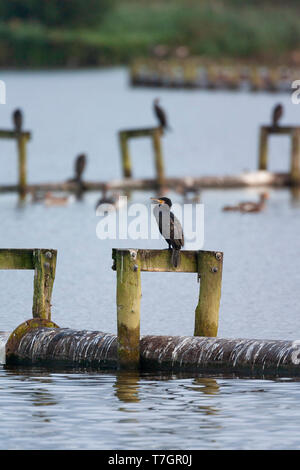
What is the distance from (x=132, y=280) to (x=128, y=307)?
0.29 meters

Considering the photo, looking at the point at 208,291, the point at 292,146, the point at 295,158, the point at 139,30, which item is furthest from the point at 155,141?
the point at 139,30

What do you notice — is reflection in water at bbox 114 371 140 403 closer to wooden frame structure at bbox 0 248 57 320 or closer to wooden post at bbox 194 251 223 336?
wooden post at bbox 194 251 223 336

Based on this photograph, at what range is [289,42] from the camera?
83438 mm

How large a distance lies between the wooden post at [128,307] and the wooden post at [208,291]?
2.11 ft

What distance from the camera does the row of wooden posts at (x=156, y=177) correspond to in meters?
28.9

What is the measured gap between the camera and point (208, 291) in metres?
14.0

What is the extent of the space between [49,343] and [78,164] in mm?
15350

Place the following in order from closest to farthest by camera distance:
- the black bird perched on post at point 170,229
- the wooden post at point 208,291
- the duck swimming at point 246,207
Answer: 1. the black bird perched on post at point 170,229
2. the wooden post at point 208,291
3. the duck swimming at point 246,207

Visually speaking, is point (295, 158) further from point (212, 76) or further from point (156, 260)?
point (212, 76)

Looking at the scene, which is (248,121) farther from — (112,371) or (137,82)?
(112,371)

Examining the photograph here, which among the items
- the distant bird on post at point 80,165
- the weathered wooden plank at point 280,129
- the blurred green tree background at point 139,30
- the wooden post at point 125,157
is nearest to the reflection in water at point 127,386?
the distant bird on post at point 80,165

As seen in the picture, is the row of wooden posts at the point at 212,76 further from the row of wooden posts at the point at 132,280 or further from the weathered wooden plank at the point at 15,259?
the weathered wooden plank at the point at 15,259

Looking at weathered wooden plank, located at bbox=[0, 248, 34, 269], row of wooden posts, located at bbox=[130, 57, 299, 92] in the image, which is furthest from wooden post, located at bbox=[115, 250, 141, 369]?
row of wooden posts, located at bbox=[130, 57, 299, 92]

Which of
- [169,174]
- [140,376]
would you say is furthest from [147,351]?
[169,174]
